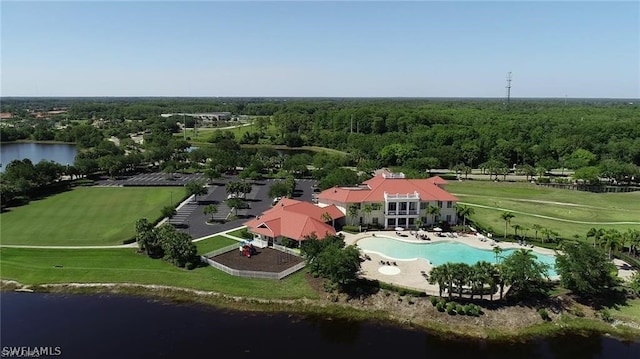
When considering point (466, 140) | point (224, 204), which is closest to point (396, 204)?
point (224, 204)

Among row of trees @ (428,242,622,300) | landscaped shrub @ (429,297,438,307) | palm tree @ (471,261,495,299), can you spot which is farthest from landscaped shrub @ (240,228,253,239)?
palm tree @ (471,261,495,299)

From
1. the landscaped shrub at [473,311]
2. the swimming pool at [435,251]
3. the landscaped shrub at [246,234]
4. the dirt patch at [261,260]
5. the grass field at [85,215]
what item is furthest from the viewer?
the landscaped shrub at [246,234]

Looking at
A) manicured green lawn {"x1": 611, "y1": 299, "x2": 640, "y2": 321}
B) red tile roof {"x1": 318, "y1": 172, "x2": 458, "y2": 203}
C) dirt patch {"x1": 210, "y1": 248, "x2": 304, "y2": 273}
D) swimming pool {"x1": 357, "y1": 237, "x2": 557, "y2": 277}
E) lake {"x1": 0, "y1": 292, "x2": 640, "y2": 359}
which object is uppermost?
red tile roof {"x1": 318, "y1": 172, "x2": 458, "y2": 203}

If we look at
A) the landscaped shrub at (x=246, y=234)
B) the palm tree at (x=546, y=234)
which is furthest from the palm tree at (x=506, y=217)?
the landscaped shrub at (x=246, y=234)

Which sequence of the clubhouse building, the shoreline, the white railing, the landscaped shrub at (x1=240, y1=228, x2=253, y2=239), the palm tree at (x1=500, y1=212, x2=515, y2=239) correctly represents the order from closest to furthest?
the shoreline
the palm tree at (x1=500, y1=212, x2=515, y2=239)
the landscaped shrub at (x1=240, y1=228, x2=253, y2=239)
the clubhouse building
the white railing

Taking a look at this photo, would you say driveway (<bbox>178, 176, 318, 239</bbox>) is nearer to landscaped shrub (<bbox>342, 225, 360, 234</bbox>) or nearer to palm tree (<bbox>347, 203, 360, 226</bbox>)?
landscaped shrub (<bbox>342, 225, 360, 234</bbox>)

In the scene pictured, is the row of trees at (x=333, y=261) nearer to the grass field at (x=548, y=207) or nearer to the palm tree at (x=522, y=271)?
the palm tree at (x=522, y=271)
